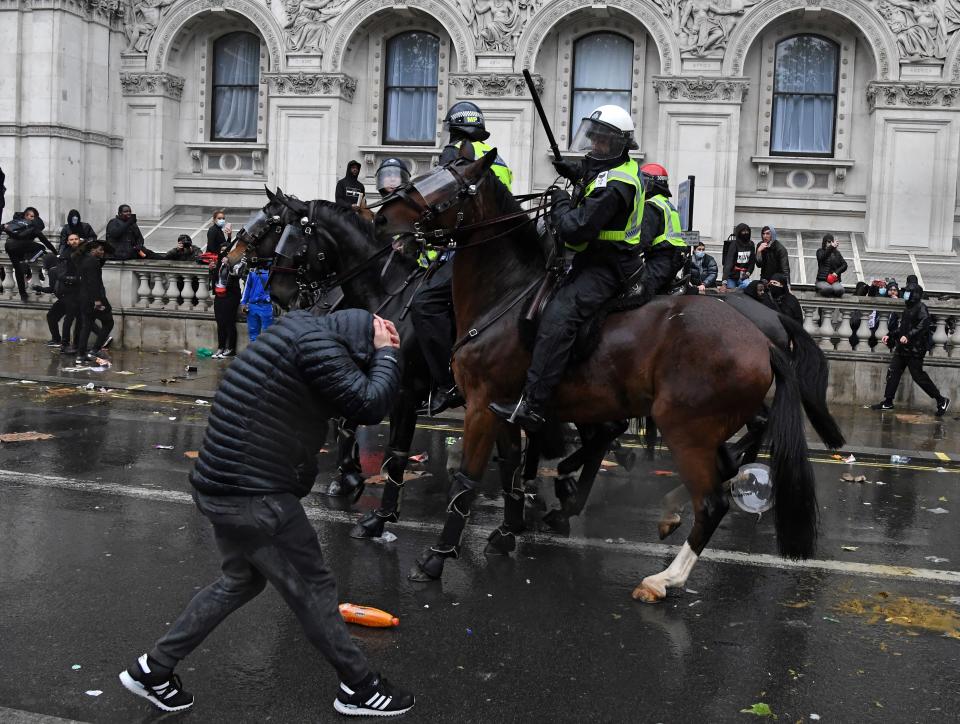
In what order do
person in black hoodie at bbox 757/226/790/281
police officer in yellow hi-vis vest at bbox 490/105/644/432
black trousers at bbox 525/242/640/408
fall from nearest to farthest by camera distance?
police officer in yellow hi-vis vest at bbox 490/105/644/432, black trousers at bbox 525/242/640/408, person in black hoodie at bbox 757/226/790/281

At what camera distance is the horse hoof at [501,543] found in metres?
7.17

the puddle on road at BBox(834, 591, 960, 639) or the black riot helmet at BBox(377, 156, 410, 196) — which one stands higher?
the black riot helmet at BBox(377, 156, 410, 196)

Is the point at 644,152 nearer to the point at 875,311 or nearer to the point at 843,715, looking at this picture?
the point at 875,311

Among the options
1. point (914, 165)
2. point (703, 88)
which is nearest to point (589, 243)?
point (703, 88)

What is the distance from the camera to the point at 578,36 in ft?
79.1

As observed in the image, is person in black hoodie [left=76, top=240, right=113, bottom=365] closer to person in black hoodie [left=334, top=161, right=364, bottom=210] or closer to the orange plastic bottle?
person in black hoodie [left=334, top=161, right=364, bottom=210]

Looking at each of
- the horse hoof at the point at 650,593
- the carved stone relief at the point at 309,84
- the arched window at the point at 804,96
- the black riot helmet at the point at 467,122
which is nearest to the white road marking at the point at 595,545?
the horse hoof at the point at 650,593

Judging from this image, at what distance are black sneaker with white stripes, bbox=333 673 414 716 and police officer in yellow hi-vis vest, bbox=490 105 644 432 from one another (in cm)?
234

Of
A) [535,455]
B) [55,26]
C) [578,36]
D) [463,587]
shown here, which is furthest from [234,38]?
[463,587]

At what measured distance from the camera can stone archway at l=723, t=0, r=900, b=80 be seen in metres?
22.2

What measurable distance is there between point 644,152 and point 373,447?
1435cm

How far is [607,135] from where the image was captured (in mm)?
6496

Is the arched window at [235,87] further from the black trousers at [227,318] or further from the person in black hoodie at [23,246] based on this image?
the black trousers at [227,318]

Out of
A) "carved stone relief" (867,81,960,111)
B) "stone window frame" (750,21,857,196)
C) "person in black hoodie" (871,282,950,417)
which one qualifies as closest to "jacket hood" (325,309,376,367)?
"person in black hoodie" (871,282,950,417)
